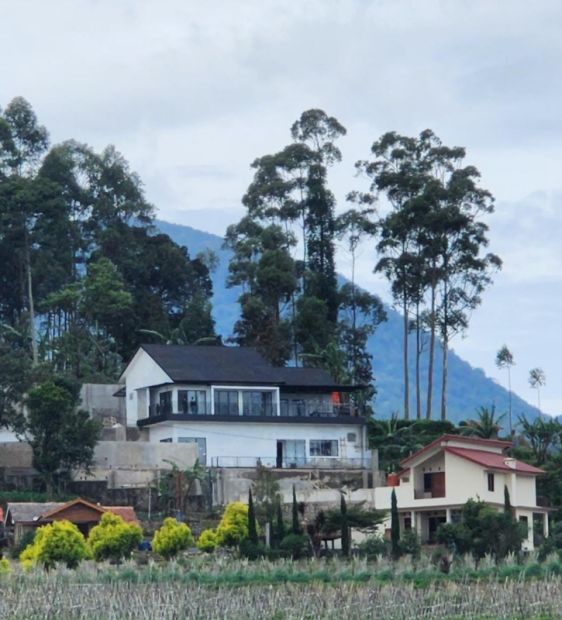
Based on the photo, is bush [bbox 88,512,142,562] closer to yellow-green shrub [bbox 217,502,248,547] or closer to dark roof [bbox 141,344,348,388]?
yellow-green shrub [bbox 217,502,248,547]

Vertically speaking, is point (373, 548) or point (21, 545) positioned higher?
point (21, 545)

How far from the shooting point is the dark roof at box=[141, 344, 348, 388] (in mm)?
74125

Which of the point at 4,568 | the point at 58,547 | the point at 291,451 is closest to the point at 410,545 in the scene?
the point at 58,547

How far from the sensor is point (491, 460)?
6444 centimetres

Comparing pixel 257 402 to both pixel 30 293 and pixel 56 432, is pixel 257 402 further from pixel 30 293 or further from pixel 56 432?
pixel 30 293

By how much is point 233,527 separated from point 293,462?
1620 cm

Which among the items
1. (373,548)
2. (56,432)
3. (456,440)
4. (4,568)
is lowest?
(4,568)

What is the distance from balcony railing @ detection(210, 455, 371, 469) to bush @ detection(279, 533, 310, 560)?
14.4m

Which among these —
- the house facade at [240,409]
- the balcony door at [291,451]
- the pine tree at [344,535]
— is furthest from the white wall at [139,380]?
the pine tree at [344,535]

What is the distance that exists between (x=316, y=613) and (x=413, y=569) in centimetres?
1032

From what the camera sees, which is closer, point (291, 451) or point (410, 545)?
point (410, 545)

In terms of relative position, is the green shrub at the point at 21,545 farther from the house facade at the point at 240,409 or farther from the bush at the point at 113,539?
the house facade at the point at 240,409

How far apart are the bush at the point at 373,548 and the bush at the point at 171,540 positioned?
5.46 m

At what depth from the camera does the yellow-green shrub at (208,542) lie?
5566 cm
